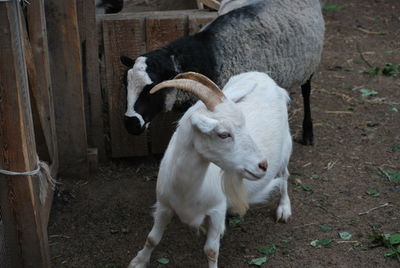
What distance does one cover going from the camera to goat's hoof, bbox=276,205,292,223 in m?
4.37

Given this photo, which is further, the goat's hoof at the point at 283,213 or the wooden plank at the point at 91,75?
the wooden plank at the point at 91,75

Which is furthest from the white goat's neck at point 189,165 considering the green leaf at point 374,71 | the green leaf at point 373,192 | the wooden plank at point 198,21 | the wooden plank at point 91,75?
the green leaf at point 374,71

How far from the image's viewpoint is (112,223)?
4285 millimetres

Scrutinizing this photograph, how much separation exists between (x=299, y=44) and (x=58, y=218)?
2479mm

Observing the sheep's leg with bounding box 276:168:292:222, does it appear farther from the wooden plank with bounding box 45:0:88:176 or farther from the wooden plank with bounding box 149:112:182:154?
the wooden plank with bounding box 45:0:88:176

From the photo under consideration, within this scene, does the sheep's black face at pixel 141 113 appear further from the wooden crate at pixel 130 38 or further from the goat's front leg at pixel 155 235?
the goat's front leg at pixel 155 235

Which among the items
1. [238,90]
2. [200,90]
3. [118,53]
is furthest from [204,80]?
[118,53]

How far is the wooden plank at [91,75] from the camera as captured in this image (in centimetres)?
448

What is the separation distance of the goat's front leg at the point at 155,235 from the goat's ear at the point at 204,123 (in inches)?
31.5

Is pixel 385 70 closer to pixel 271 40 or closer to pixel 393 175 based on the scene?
pixel 393 175

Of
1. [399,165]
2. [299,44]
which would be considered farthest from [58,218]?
[399,165]

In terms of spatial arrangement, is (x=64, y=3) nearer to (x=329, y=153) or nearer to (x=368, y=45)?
(x=329, y=153)

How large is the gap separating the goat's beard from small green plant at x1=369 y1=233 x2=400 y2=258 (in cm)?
116

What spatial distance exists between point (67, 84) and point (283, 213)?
6.09 ft
